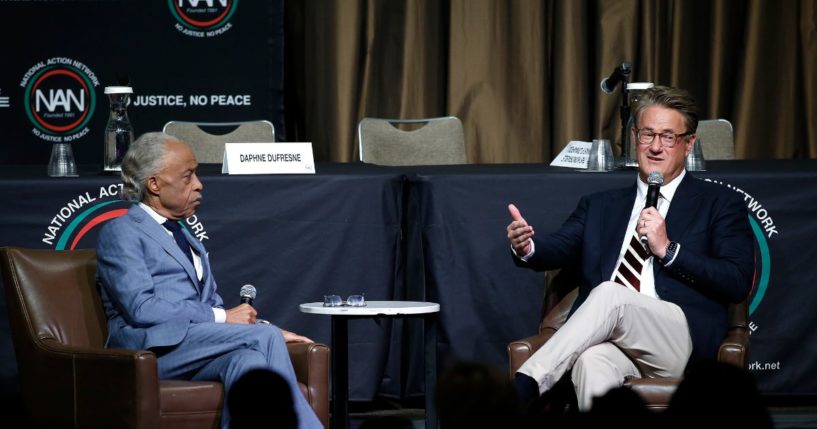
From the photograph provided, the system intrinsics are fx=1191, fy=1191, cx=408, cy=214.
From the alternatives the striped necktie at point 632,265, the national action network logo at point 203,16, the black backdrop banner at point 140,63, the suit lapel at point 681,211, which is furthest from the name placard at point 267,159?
the national action network logo at point 203,16

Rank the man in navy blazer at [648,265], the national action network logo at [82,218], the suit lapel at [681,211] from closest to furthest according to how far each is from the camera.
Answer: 1. the man in navy blazer at [648,265]
2. the suit lapel at [681,211]
3. the national action network logo at [82,218]

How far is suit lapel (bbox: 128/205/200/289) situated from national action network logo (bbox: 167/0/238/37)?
11.7 feet

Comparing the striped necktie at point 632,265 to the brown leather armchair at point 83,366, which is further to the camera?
the striped necktie at point 632,265

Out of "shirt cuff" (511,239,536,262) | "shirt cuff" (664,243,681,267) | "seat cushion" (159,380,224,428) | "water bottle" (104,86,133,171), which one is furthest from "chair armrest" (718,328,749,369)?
"water bottle" (104,86,133,171)

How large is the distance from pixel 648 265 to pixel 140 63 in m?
4.14

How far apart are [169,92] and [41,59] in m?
0.80

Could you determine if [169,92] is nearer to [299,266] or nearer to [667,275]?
[299,266]

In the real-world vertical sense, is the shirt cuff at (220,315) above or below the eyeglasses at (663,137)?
below

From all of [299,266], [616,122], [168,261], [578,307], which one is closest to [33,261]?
[168,261]

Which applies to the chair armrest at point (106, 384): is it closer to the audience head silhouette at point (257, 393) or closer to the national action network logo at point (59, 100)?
the audience head silhouette at point (257, 393)

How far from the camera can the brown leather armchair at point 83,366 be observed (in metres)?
3.46

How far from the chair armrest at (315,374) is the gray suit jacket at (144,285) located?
326 millimetres

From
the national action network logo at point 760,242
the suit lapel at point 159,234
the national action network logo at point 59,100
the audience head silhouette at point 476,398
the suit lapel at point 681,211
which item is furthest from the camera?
the national action network logo at point 59,100

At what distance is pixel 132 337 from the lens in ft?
12.1
